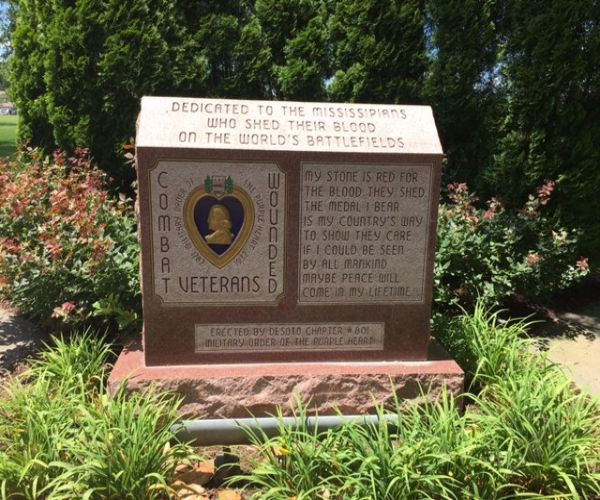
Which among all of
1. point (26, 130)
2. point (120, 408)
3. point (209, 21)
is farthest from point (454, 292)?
point (26, 130)

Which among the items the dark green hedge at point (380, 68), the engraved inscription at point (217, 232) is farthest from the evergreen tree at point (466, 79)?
the engraved inscription at point (217, 232)

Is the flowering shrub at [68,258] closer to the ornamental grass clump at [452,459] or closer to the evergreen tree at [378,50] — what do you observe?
the ornamental grass clump at [452,459]

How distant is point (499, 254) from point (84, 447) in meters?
3.64

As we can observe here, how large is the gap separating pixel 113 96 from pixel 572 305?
16.2ft

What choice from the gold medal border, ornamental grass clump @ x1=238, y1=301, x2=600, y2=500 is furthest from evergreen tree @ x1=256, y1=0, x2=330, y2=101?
ornamental grass clump @ x1=238, y1=301, x2=600, y2=500

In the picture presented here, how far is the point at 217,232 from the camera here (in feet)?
10.6

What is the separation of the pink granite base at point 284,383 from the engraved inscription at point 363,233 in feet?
1.40

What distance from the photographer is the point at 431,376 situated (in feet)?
11.0

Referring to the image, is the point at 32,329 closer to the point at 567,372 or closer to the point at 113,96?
the point at 113,96

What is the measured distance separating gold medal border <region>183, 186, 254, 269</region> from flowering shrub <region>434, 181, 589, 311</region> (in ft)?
6.42

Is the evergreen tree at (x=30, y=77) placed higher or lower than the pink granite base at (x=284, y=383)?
higher

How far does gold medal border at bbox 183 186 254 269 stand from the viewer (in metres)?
Result: 3.18

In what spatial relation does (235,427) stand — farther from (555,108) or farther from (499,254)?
(555,108)

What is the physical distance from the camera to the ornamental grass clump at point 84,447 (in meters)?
2.47
